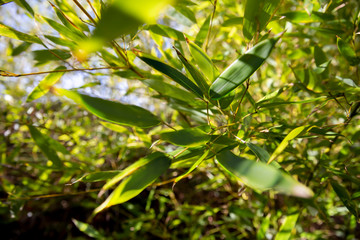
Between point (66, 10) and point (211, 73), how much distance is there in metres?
0.35

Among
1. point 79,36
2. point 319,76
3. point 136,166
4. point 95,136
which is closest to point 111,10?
point 136,166

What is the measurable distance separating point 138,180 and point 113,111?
4.1 inches

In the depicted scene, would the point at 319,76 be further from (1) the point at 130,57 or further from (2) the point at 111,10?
(2) the point at 111,10

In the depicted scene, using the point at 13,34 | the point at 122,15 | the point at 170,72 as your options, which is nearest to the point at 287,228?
the point at 170,72

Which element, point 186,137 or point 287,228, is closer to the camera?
point 186,137

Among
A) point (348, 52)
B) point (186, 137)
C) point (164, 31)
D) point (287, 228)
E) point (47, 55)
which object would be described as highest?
point (47, 55)

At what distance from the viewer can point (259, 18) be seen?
1.25 feet

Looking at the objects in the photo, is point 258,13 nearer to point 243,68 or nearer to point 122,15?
point 243,68

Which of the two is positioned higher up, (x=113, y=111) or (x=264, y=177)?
(x=113, y=111)

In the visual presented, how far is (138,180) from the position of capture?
32 cm

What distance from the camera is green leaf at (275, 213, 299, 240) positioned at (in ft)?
2.17

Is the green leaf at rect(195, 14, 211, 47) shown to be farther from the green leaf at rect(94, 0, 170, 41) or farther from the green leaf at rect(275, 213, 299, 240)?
the green leaf at rect(275, 213, 299, 240)

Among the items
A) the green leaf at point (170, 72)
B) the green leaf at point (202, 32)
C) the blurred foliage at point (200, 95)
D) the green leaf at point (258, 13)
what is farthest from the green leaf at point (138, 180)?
the green leaf at point (202, 32)

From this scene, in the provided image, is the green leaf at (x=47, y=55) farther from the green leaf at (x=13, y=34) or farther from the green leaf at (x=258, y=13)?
the green leaf at (x=258, y=13)
